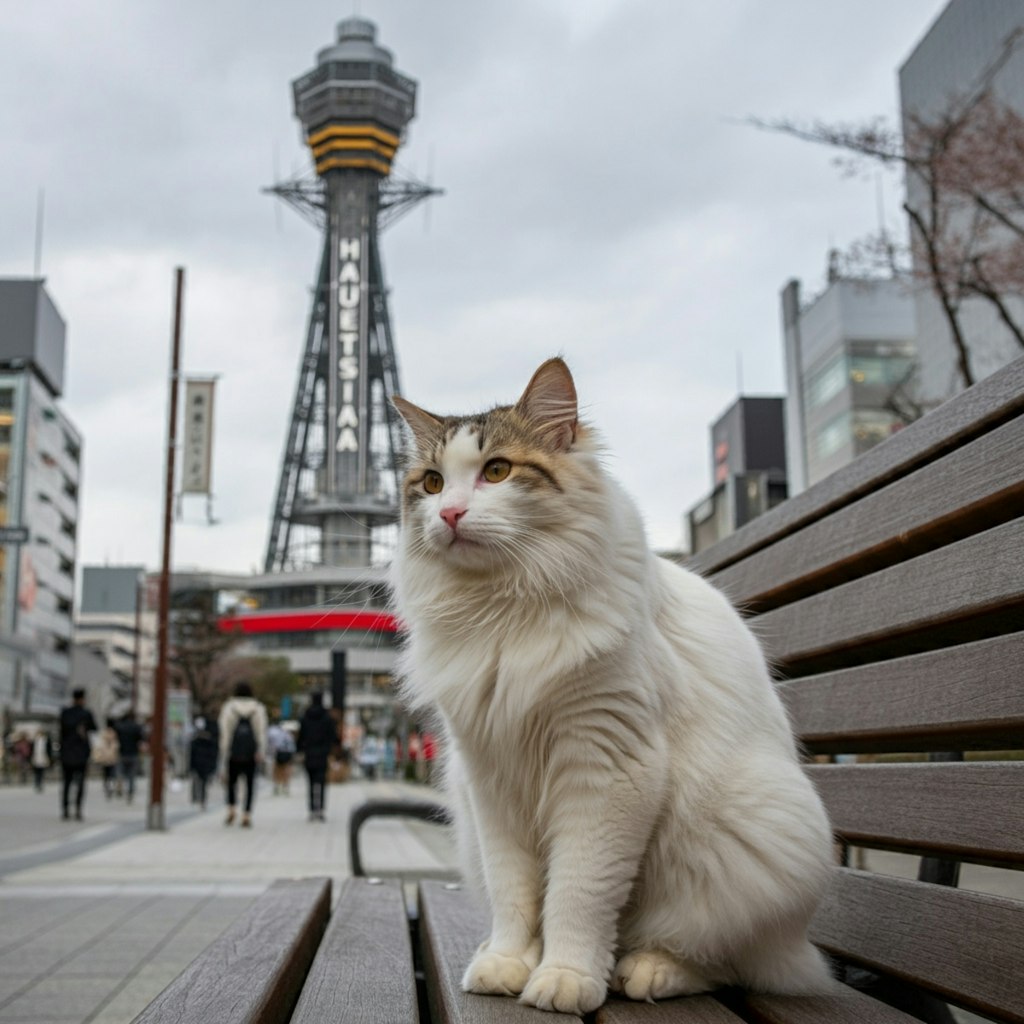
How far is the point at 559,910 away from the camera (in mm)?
1624

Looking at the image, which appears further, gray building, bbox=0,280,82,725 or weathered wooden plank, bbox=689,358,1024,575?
gray building, bbox=0,280,82,725

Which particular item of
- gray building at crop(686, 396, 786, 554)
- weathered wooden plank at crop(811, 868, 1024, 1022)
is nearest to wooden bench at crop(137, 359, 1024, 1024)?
weathered wooden plank at crop(811, 868, 1024, 1022)

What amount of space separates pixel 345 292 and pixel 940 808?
91.8m

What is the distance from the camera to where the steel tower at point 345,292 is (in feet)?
294

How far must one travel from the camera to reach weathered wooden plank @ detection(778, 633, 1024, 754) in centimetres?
135

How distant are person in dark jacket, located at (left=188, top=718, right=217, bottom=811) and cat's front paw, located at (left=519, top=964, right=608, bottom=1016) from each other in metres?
19.5

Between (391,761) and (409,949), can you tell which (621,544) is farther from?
(391,761)

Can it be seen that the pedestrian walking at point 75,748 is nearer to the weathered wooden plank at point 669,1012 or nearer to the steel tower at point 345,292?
the weathered wooden plank at point 669,1012

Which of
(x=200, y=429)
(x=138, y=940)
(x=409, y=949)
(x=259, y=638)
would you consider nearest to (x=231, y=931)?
(x=409, y=949)

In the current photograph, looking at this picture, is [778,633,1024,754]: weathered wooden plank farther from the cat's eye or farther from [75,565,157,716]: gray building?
[75,565,157,716]: gray building

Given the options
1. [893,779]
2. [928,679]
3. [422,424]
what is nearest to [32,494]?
[422,424]

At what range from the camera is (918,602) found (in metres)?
1.63

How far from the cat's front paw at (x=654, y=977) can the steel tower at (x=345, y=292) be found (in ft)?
282

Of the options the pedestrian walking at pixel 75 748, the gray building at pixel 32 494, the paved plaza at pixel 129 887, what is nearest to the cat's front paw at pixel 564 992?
the paved plaza at pixel 129 887
